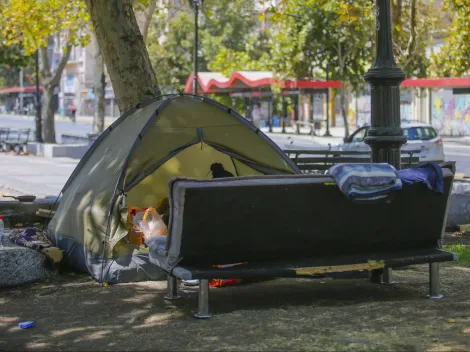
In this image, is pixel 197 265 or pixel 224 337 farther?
pixel 197 265

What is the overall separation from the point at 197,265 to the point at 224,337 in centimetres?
81

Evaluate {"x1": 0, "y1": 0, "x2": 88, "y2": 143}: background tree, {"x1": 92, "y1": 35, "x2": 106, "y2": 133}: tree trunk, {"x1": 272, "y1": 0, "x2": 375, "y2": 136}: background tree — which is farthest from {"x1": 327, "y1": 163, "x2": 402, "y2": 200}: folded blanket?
{"x1": 272, "y1": 0, "x2": 375, "y2": 136}: background tree

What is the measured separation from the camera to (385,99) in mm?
7969

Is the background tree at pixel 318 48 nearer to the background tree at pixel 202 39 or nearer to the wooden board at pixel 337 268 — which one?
the background tree at pixel 202 39

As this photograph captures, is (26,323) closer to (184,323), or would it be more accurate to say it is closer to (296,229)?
(184,323)

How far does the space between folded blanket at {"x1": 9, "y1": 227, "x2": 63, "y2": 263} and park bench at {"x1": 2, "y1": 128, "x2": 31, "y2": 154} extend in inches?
936

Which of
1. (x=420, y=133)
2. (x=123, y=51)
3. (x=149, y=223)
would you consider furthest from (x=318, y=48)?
(x=149, y=223)

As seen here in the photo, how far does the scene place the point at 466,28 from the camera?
3403 cm

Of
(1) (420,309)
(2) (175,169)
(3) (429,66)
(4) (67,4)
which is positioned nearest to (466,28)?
(3) (429,66)

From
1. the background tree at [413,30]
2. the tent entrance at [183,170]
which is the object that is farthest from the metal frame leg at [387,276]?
the background tree at [413,30]

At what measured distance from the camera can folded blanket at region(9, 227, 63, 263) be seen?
8797 millimetres

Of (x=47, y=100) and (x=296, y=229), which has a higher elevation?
(x=47, y=100)

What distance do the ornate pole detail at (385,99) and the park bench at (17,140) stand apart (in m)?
26.7

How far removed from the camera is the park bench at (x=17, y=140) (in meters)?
33.2
